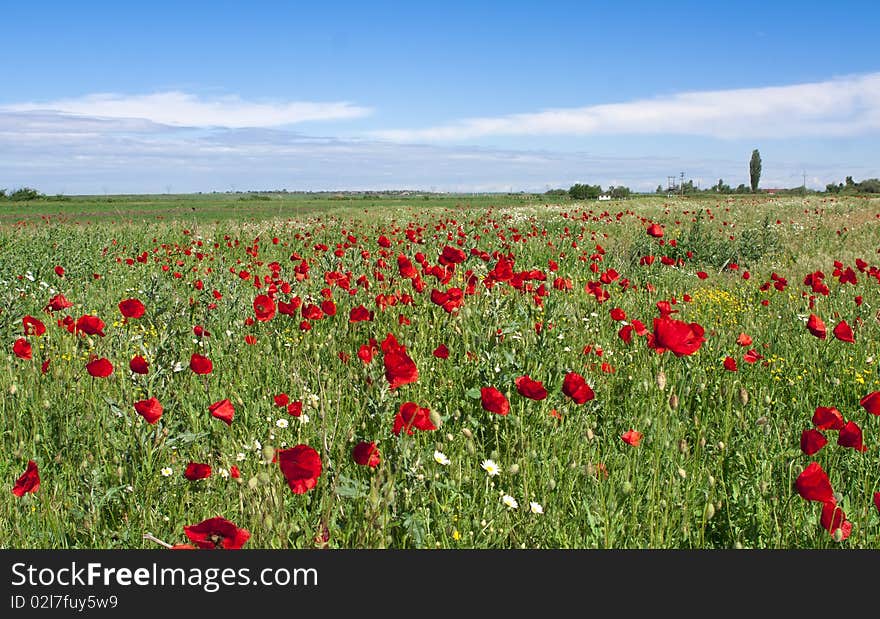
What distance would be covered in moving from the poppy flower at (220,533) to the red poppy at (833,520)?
1.54 m

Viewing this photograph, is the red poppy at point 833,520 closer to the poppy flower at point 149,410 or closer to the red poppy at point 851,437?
the red poppy at point 851,437

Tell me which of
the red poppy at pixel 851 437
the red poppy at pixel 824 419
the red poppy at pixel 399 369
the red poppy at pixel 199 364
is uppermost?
the red poppy at pixel 399 369

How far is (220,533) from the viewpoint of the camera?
4.93 feet

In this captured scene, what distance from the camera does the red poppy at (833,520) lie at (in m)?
1.82

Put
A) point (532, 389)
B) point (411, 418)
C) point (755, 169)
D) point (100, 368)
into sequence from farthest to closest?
point (755, 169)
point (100, 368)
point (532, 389)
point (411, 418)

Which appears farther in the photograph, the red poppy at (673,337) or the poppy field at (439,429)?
the red poppy at (673,337)

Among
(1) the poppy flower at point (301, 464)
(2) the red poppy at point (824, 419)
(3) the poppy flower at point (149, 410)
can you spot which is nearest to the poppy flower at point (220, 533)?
(1) the poppy flower at point (301, 464)

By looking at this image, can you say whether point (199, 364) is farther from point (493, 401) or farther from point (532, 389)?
point (532, 389)

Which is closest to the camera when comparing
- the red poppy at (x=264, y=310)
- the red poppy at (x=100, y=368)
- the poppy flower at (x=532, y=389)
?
the poppy flower at (x=532, y=389)

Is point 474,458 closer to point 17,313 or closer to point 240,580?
point 240,580

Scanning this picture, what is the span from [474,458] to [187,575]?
4.48ft

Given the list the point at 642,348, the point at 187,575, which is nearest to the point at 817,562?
the point at 187,575

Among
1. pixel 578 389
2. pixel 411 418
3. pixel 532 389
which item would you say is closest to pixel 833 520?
pixel 578 389

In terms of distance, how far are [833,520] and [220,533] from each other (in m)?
1.72
